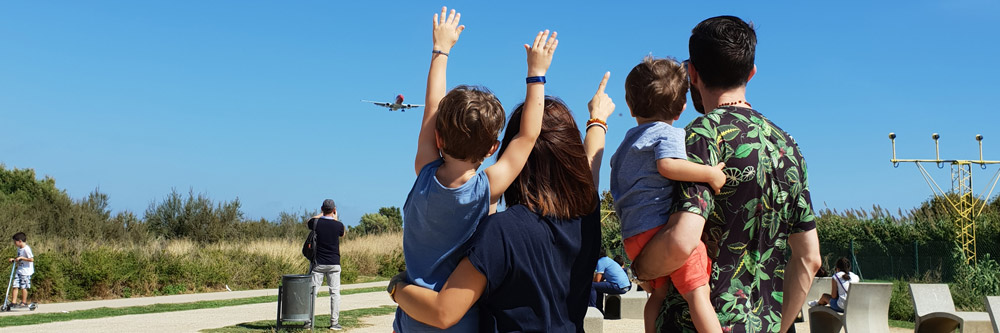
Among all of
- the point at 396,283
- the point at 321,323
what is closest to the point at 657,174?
the point at 396,283

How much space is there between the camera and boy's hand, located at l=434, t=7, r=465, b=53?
9.13 ft

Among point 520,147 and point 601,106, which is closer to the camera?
point 520,147

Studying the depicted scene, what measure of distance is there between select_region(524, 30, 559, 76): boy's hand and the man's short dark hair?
45 cm

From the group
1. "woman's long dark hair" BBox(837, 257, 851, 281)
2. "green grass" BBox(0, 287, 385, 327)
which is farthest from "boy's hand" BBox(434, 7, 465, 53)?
"green grass" BBox(0, 287, 385, 327)

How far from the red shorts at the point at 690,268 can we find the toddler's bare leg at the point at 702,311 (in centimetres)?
2

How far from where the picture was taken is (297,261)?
2644cm

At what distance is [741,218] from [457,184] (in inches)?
31.7

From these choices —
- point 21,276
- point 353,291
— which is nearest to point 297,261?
point 353,291

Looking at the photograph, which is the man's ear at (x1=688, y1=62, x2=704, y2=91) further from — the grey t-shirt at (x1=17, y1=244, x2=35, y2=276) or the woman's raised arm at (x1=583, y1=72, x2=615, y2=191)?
the grey t-shirt at (x1=17, y1=244, x2=35, y2=276)

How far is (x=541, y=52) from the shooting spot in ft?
8.54

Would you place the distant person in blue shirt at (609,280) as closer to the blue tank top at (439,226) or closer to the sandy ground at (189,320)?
the sandy ground at (189,320)

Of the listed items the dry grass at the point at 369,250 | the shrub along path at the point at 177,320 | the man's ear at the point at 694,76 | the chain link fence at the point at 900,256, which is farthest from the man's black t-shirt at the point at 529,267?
the dry grass at the point at 369,250

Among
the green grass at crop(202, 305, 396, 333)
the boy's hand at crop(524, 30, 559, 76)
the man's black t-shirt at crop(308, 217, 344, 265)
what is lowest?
the green grass at crop(202, 305, 396, 333)

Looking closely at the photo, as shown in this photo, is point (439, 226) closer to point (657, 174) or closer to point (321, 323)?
point (657, 174)
